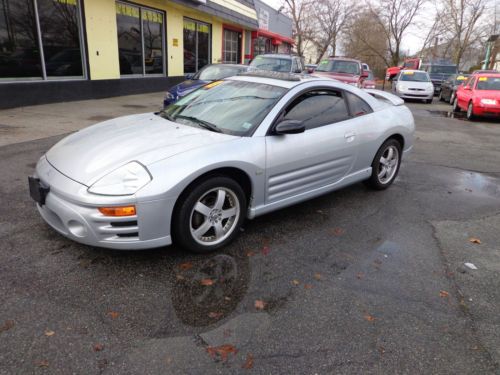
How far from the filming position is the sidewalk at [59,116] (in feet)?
24.1

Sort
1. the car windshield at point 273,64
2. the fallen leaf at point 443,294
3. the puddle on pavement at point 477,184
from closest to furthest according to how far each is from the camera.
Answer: the fallen leaf at point 443,294
the puddle on pavement at point 477,184
the car windshield at point 273,64

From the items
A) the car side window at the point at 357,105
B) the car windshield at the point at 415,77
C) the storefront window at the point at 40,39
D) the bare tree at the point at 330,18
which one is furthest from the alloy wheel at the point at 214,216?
the bare tree at the point at 330,18

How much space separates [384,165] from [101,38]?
10.5m

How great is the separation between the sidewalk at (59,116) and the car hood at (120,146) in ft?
13.0

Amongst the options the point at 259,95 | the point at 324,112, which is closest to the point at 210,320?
the point at 259,95

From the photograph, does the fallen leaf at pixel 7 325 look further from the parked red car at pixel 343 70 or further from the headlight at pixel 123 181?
the parked red car at pixel 343 70

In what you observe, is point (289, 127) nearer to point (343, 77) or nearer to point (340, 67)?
point (343, 77)

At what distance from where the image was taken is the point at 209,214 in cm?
323

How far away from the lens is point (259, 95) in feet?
12.9

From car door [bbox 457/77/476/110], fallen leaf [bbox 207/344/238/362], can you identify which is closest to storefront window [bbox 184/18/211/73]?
car door [bbox 457/77/476/110]

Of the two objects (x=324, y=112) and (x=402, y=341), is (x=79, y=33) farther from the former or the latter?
(x=402, y=341)

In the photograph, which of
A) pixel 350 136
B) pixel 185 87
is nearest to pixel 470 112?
pixel 185 87

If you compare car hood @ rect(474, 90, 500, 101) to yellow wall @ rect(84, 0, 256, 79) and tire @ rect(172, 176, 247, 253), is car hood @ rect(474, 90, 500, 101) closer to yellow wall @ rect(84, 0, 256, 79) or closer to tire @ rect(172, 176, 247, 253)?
A: yellow wall @ rect(84, 0, 256, 79)

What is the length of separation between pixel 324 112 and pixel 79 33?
998 centimetres
